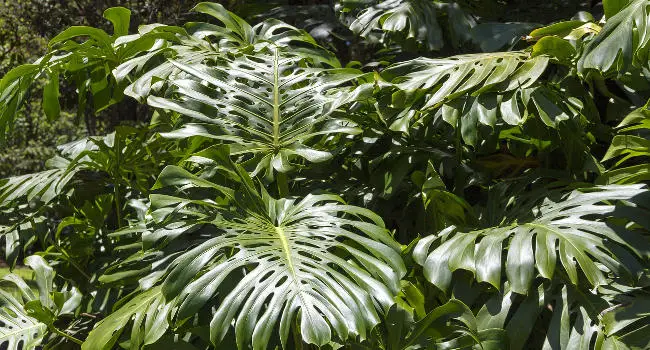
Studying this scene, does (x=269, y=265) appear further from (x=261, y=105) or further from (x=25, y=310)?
(x=25, y=310)

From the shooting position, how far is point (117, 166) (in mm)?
2508

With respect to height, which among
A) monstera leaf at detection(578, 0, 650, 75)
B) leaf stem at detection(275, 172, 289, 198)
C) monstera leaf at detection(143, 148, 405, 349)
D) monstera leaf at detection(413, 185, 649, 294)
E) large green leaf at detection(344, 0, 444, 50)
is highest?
monstera leaf at detection(578, 0, 650, 75)

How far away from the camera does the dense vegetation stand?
5.01 ft

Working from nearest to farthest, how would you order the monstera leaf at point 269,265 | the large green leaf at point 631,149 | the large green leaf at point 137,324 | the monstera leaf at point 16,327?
the monstera leaf at point 269,265, the large green leaf at point 137,324, the large green leaf at point 631,149, the monstera leaf at point 16,327

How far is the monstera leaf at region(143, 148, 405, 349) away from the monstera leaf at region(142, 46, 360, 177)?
0.10 metres

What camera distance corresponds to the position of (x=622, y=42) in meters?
1.61

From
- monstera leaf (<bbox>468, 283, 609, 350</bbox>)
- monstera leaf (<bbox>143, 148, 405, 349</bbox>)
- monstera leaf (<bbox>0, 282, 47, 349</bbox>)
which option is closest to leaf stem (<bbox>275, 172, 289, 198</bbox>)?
monstera leaf (<bbox>143, 148, 405, 349</bbox>)

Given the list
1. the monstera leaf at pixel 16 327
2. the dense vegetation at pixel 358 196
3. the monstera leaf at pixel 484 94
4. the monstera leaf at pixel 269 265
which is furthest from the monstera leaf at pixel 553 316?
the monstera leaf at pixel 16 327

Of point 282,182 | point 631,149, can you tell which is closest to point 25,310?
point 282,182

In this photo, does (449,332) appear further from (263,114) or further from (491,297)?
(263,114)

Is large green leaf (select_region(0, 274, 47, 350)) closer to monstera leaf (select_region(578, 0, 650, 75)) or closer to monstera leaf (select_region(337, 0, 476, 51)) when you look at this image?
monstera leaf (select_region(337, 0, 476, 51))

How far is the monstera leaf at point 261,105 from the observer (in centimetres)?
189

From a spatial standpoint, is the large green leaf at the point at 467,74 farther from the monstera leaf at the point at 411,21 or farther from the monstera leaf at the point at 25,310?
the monstera leaf at the point at 25,310

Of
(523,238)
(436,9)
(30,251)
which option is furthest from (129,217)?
(30,251)
